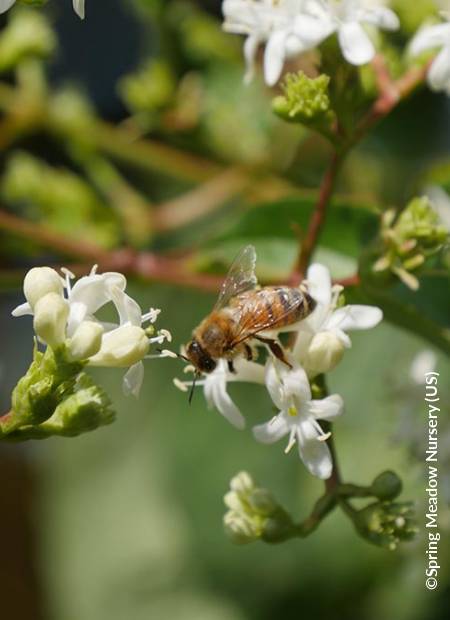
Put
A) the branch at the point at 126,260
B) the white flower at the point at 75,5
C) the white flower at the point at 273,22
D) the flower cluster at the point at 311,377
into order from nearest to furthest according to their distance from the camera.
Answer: the white flower at the point at 75,5 → the flower cluster at the point at 311,377 → the white flower at the point at 273,22 → the branch at the point at 126,260

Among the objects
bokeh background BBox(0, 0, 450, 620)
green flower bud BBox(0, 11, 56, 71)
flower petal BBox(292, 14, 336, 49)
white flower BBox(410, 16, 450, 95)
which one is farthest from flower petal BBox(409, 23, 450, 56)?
green flower bud BBox(0, 11, 56, 71)

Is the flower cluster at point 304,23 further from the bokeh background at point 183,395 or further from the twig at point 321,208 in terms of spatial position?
the bokeh background at point 183,395

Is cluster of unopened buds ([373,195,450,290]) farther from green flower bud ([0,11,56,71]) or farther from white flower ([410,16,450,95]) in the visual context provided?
green flower bud ([0,11,56,71])

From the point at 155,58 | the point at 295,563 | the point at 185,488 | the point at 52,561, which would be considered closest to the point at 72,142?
the point at 155,58

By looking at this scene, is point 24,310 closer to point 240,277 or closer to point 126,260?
point 240,277

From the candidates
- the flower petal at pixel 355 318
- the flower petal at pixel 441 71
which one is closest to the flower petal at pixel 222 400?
the flower petal at pixel 355 318

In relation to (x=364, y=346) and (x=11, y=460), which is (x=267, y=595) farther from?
(x=11, y=460)
